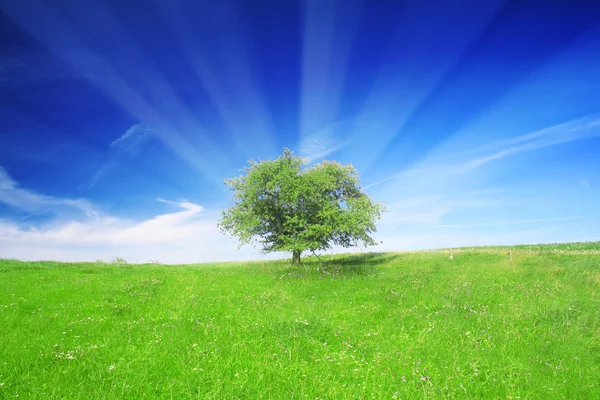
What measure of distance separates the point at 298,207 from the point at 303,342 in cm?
2184

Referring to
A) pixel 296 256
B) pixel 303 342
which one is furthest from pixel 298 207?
pixel 303 342

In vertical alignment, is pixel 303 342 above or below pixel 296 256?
below

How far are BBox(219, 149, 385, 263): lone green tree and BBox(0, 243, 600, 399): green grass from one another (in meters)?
10.6

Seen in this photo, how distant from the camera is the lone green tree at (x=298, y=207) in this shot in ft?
97.3

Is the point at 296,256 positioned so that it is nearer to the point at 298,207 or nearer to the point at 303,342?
the point at 298,207

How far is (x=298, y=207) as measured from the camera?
105 feet

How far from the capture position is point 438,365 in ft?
30.0

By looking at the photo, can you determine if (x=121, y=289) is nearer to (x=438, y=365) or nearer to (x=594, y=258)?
(x=438, y=365)

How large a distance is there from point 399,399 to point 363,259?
34213mm

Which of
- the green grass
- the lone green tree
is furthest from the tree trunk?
the green grass

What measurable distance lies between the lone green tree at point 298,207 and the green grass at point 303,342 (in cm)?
1063

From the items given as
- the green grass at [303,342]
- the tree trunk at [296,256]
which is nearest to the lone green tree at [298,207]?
the tree trunk at [296,256]

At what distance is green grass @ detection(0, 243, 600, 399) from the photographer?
792 centimetres

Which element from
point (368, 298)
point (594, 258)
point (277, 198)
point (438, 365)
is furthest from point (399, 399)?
point (594, 258)
